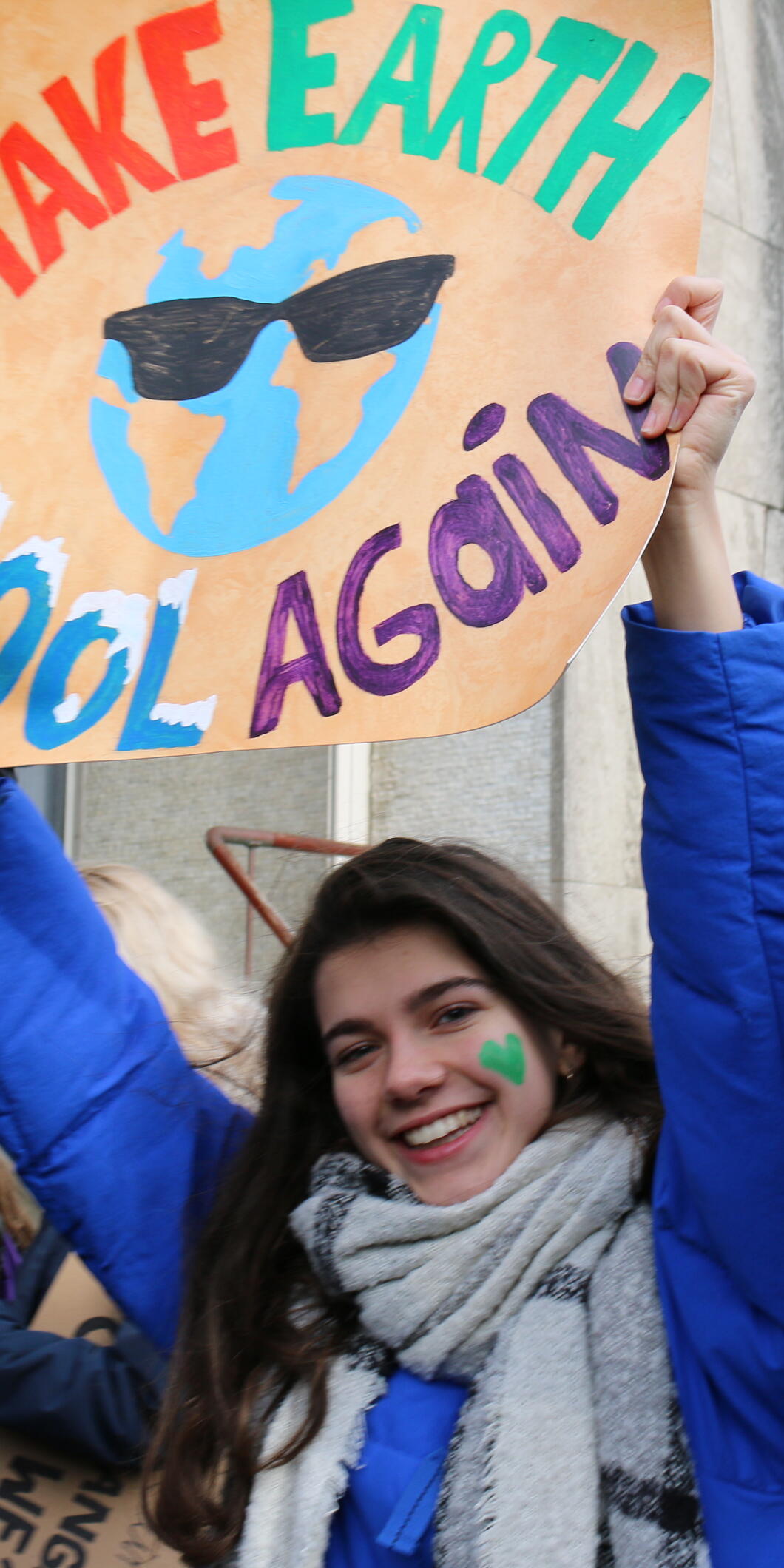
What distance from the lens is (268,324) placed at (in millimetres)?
1323

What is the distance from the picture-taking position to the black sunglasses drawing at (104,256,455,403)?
4.26ft

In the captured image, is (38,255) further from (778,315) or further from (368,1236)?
(778,315)

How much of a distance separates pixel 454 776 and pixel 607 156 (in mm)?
3148

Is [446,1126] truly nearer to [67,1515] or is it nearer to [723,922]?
[723,922]

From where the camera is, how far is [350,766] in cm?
450

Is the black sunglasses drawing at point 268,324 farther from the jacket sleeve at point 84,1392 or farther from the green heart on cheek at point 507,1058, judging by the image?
the jacket sleeve at point 84,1392

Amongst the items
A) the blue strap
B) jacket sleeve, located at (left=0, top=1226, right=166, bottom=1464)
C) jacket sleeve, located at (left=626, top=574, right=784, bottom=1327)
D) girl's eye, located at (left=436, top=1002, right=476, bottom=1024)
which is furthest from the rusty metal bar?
jacket sleeve, located at (left=626, top=574, right=784, bottom=1327)

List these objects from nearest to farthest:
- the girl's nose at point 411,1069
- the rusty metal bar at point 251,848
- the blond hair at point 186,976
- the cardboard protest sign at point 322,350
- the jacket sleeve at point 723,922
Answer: the jacket sleeve at point 723,922 < the cardboard protest sign at point 322,350 < the girl's nose at point 411,1069 < the blond hair at point 186,976 < the rusty metal bar at point 251,848

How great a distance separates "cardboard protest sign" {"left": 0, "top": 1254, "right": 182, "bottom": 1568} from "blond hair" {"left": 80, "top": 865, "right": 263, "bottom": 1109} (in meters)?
0.36

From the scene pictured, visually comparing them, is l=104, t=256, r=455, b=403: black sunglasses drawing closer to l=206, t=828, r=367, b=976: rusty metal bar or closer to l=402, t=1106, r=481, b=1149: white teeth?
l=402, t=1106, r=481, b=1149: white teeth

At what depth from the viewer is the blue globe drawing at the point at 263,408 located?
4.17ft

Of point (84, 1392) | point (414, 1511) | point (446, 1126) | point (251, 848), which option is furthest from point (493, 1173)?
point (251, 848)

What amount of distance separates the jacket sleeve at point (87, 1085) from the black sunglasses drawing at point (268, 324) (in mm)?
473

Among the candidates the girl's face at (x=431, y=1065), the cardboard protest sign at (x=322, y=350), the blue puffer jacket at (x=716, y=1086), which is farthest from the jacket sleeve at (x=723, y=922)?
the girl's face at (x=431, y=1065)
